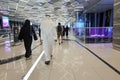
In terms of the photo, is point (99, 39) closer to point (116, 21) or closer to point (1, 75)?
point (116, 21)

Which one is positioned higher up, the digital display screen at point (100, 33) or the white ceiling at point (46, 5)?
the white ceiling at point (46, 5)

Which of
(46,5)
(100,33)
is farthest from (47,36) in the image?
(46,5)

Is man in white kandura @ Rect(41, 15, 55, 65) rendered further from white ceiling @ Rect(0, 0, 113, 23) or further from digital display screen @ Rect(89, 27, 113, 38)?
white ceiling @ Rect(0, 0, 113, 23)

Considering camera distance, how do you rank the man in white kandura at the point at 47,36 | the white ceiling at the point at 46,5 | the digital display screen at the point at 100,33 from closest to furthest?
the man in white kandura at the point at 47,36
the digital display screen at the point at 100,33
the white ceiling at the point at 46,5

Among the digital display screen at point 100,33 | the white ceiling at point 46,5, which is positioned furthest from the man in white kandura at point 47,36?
the white ceiling at point 46,5

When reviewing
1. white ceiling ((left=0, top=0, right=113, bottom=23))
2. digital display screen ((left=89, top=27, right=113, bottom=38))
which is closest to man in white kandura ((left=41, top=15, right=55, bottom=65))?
digital display screen ((left=89, top=27, right=113, bottom=38))

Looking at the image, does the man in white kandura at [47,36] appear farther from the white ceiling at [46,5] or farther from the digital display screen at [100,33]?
the white ceiling at [46,5]

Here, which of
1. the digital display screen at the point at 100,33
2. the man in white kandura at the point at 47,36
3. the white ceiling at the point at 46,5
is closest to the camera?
the man in white kandura at the point at 47,36

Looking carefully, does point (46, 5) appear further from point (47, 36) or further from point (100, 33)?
point (47, 36)

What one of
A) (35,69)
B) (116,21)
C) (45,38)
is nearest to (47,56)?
(45,38)

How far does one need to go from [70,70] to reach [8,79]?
181 centimetres

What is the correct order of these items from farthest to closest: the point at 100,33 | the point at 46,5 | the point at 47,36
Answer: the point at 46,5, the point at 100,33, the point at 47,36

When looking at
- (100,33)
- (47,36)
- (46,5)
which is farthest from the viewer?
(46,5)

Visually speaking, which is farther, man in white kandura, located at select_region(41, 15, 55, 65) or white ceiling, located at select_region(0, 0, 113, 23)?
white ceiling, located at select_region(0, 0, 113, 23)
